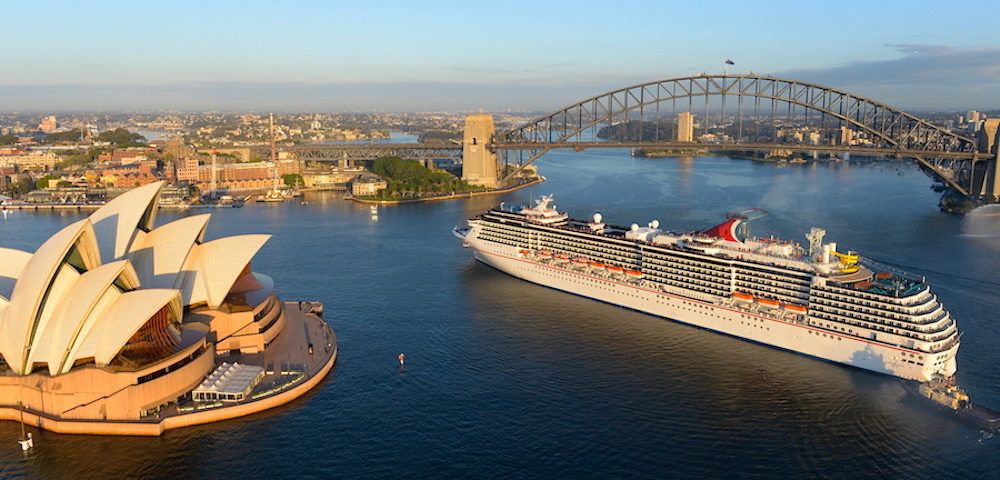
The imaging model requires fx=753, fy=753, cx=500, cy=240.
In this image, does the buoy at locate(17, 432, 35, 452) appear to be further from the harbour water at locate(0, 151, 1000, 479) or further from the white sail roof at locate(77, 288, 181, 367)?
the white sail roof at locate(77, 288, 181, 367)

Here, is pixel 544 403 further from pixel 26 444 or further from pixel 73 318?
pixel 26 444

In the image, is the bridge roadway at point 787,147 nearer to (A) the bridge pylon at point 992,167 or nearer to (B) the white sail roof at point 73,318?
(A) the bridge pylon at point 992,167

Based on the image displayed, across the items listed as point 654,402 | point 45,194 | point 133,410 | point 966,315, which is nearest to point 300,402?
point 133,410

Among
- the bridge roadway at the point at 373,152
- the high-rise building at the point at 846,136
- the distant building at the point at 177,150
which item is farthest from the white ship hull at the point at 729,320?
the high-rise building at the point at 846,136

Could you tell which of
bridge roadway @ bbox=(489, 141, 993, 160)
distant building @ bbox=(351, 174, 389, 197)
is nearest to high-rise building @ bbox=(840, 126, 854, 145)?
bridge roadway @ bbox=(489, 141, 993, 160)

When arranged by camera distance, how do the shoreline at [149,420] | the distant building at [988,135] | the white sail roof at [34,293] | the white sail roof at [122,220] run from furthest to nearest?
the distant building at [988,135], the white sail roof at [122,220], the white sail roof at [34,293], the shoreline at [149,420]

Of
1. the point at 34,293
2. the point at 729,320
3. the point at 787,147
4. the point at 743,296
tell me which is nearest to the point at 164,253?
the point at 34,293
